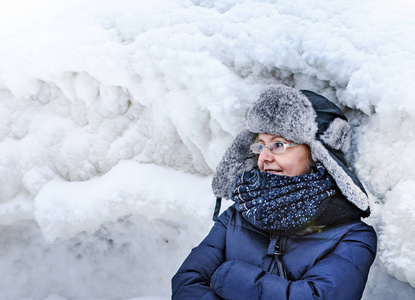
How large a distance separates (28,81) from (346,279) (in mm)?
2094

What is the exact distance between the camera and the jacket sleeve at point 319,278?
117cm

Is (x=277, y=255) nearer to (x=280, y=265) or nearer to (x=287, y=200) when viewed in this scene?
(x=280, y=265)

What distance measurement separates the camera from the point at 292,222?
1.31 metres

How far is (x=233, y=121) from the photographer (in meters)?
1.88

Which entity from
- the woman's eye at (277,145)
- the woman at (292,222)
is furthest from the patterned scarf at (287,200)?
the woman's eye at (277,145)

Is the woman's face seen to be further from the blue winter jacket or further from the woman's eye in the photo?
the blue winter jacket

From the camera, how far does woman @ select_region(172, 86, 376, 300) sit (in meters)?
1.23

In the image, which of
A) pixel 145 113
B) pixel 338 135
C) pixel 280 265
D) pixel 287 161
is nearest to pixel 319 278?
pixel 280 265

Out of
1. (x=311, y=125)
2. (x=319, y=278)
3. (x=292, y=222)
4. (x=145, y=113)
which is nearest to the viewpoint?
(x=319, y=278)

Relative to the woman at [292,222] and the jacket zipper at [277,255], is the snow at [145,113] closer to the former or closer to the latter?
the woman at [292,222]

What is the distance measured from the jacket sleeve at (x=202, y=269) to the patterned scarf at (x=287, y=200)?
206 mm

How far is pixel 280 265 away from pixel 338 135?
0.54 metres

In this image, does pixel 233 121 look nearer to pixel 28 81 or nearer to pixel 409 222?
pixel 409 222

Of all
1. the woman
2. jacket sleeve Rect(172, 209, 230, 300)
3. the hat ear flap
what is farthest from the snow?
jacket sleeve Rect(172, 209, 230, 300)
